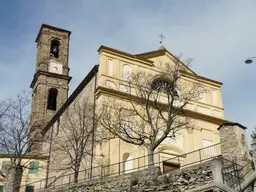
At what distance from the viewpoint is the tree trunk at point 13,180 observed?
2219cm

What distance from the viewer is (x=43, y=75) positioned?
41.2 meters

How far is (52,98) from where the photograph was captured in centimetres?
4219

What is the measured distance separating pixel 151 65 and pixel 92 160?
8038 millimetres

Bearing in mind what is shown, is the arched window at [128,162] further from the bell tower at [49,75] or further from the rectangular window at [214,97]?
the bell tower at [49,75]

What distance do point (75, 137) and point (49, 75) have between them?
54.5ft

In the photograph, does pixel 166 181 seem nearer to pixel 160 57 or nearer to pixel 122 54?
pixel 122 54

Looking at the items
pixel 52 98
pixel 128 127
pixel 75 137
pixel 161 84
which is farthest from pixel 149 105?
pixel 52 98

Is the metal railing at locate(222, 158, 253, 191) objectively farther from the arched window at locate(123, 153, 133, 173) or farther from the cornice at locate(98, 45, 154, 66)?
the cornice at locate(98, 45, 154, 66)

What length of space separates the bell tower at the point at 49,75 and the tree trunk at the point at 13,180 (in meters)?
15.8

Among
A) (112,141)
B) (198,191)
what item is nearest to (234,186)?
(198,191)

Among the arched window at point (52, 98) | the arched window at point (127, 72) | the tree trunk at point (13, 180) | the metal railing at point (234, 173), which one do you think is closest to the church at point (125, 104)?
the arched window at point (127, 72)

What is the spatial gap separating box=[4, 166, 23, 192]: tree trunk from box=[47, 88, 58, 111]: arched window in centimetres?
1877

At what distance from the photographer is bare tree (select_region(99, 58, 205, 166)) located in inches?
928

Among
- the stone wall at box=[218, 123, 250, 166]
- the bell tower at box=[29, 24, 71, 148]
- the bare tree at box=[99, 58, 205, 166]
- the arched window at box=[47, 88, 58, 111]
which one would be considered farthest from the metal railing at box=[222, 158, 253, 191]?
the arched window at box=[47, 88, 58, 111]
